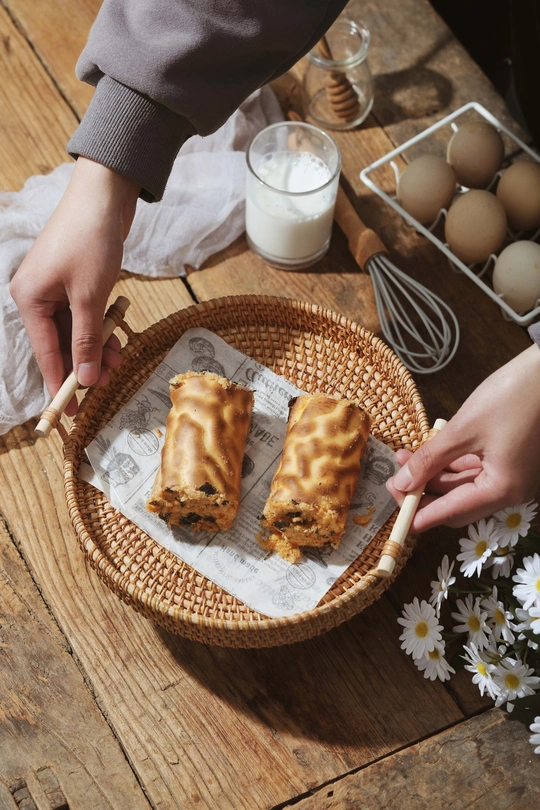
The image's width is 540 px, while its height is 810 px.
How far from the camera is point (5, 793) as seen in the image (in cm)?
97

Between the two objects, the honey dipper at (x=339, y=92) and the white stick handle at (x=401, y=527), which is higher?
the honey dipper at (x=339, y=92)

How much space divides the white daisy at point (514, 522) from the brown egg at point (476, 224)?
0.50m

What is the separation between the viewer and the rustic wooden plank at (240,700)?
1.00 m

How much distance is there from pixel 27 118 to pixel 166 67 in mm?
584

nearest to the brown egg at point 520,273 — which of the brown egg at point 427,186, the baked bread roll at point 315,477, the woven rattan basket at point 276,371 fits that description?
the brown egg at point 427,186

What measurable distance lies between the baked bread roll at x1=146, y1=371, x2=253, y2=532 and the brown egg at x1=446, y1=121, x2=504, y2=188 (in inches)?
23.6

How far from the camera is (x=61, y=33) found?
1553mm

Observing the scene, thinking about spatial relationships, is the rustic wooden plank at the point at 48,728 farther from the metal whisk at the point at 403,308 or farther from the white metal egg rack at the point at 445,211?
the white metal egg rack at the point at 445,211

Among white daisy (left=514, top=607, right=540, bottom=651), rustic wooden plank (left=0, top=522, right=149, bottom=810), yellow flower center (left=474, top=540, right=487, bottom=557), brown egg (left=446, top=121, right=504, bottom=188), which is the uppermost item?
brown egg (left=446, top=121, right=504, bottom=188)

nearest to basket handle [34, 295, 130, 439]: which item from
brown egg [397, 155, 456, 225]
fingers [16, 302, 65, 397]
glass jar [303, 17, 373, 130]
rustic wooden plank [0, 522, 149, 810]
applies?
fingers [16, 302, 65, 397]

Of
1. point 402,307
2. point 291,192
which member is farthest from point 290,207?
point 402,307

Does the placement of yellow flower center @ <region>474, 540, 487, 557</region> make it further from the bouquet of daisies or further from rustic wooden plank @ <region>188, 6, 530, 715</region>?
rustic wooden plank @ <region>188, 6, 530, 715</region>

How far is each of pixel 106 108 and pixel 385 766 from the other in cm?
95

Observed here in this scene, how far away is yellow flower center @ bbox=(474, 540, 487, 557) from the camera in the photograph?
991 millimetres
